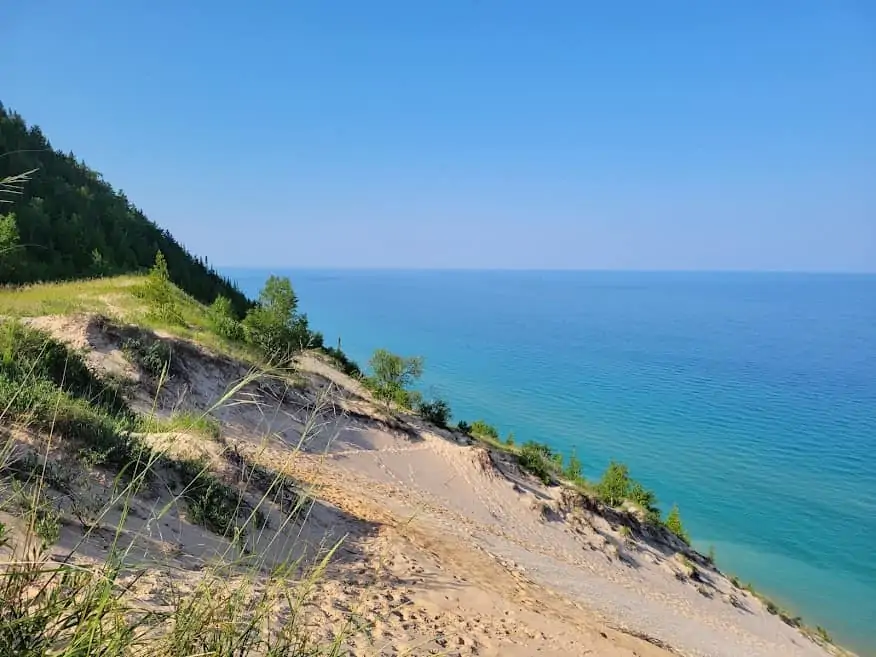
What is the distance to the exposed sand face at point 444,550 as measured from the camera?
6.13m

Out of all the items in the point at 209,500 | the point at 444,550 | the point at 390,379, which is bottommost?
the point at 444,550

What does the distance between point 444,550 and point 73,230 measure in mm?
30268

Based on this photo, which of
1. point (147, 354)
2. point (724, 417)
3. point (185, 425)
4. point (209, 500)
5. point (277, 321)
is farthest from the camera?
point (724, 417)

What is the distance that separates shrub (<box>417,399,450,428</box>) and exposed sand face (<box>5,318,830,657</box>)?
123 centimetres

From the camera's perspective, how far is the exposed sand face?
20.1 feet

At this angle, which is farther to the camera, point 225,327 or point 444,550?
point 225,327

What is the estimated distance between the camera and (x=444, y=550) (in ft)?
32.6

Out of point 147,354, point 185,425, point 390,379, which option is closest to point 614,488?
point 390,379

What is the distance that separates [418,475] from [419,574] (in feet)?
28.4

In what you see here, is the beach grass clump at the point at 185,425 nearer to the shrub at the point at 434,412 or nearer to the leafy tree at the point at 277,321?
the leafy tree at the point at 277,321

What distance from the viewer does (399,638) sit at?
574 cm

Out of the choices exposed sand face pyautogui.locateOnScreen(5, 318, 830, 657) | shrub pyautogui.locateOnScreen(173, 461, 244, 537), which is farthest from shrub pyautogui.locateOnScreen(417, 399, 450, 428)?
shrub pyautogui.locateOnScreen(173, 461, 244, 537)

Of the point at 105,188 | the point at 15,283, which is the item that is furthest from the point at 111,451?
the point at 105,188

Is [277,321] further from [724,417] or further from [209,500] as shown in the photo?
[724,417]
